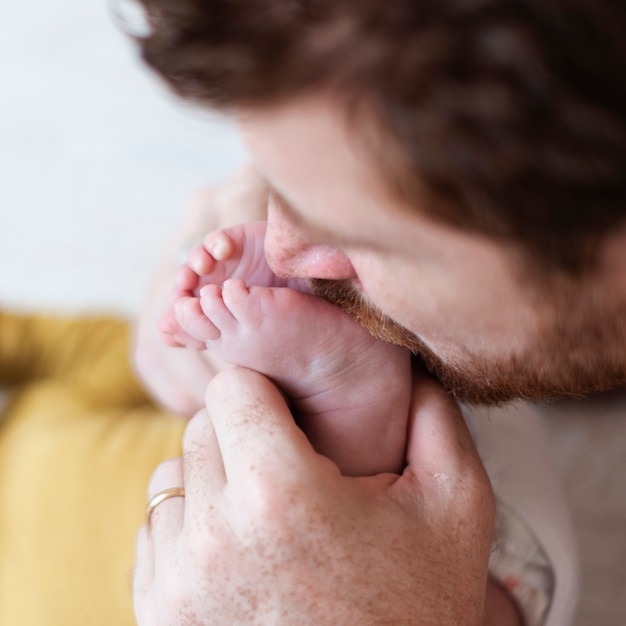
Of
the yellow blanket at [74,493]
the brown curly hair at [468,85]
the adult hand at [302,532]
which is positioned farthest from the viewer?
the yellow blanket at [74,493]

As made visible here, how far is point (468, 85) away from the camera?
1.32 feet

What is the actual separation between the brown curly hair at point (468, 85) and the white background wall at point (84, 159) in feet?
2.75

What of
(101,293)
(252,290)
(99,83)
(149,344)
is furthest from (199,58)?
(99,83)

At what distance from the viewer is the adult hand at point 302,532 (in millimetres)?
550

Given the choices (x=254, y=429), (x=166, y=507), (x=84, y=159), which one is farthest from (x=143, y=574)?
(x=84, y=159)

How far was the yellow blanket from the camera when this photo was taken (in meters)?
0.83

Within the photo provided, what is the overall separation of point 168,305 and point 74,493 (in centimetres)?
24

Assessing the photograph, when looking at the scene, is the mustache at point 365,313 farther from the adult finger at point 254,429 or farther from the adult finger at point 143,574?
the adult finger at point 143,574

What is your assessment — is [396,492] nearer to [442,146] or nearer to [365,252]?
Result: [365,252]

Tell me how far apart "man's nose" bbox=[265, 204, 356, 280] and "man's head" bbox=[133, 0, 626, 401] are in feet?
0.13

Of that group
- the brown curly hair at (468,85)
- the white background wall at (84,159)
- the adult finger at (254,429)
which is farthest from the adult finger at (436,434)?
the white background wall at (84,159)

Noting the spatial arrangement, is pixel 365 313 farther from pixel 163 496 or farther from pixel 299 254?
pixel 163 496

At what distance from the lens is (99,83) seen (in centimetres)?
148

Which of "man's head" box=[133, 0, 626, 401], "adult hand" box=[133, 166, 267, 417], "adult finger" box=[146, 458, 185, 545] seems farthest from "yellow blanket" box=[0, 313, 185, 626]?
"man's head" box=[133, 0, 626, 401]
